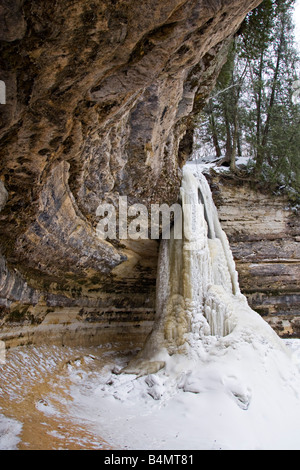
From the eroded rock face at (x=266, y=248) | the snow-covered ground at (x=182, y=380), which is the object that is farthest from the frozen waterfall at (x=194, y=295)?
the eroded rock face at (x=266, y=248)

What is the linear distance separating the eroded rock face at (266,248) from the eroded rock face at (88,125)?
8.90 ft

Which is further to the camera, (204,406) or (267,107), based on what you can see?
(267,107)

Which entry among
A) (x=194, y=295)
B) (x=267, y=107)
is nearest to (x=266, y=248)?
(x=194, y=295)

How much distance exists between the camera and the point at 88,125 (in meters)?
3.70

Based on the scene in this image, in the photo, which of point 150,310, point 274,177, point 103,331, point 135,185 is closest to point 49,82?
point 135,185

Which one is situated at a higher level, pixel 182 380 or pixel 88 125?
pixel 88 125

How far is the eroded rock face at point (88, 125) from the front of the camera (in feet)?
8.37

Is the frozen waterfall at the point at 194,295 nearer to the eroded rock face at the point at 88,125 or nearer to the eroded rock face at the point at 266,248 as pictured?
the eroded rock face at the point at 88,125

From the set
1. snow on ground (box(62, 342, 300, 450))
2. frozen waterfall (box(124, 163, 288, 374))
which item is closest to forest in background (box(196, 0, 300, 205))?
frozen waterfall (box(124, 163, 288, 374))

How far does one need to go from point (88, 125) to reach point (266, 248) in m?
7.27

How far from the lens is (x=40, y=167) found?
3.82 meters

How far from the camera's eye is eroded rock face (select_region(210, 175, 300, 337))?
9469 millimetres

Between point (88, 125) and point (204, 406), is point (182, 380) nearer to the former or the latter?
point (204, 406)

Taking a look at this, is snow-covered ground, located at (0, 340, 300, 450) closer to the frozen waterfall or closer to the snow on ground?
the snow on ground
